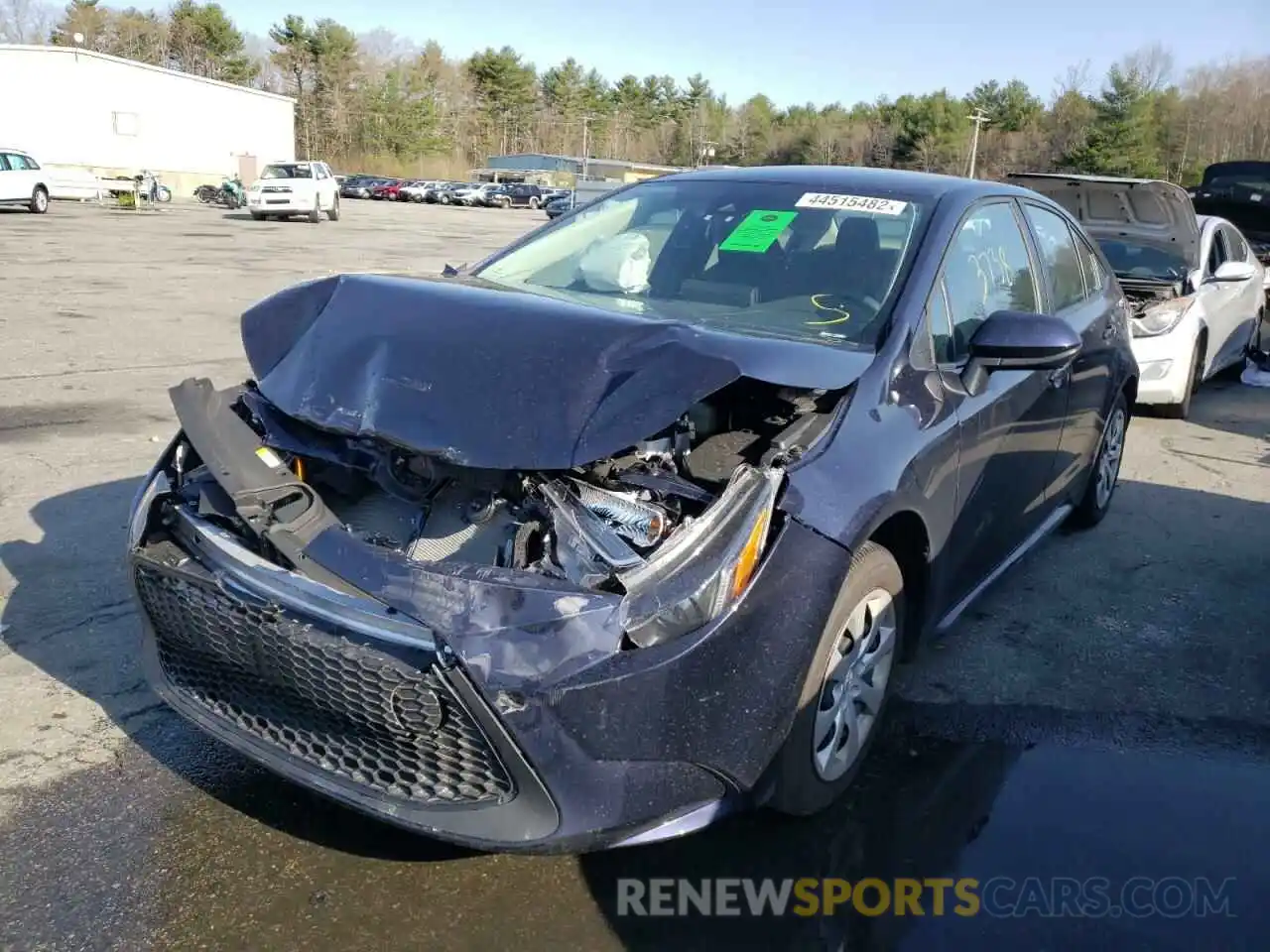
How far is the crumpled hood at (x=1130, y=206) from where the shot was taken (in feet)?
29.9

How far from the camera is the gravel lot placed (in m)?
2.58

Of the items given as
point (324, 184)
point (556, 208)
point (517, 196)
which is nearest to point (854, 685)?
point (556, 208)

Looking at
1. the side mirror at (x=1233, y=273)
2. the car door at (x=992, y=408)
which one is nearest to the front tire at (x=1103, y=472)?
the car door at (x=992, y=408)

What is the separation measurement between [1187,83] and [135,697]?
298 feet

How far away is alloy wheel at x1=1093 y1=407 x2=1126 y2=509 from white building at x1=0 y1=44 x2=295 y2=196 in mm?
42053

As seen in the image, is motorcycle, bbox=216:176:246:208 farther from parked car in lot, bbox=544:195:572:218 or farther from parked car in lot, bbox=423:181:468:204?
parked car in lot, bbox=544:195:572:218

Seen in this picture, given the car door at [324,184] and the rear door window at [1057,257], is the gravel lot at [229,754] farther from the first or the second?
the car door at [324,184]

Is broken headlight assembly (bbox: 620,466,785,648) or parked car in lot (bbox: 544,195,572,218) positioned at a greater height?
parked car in lot (bbox: 544,195,572,218)

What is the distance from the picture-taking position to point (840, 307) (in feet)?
11.1

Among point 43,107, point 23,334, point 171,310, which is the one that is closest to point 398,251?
point 171,310

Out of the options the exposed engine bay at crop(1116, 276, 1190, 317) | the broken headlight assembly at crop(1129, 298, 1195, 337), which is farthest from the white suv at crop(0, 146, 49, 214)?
the broken headlight assembly at crop(1129, 298, 1195, 337)

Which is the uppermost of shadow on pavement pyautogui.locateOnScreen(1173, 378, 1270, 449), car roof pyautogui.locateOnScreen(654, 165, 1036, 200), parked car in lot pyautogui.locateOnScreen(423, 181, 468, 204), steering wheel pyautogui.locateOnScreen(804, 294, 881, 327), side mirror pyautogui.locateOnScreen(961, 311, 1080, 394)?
parked car in lot pyautogui.locateOnScreen(423, 181, 468, 204)

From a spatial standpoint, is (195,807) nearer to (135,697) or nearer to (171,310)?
(135,697)

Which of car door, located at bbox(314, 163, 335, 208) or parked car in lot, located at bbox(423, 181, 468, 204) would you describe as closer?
car door, located at bbox(314, 163, 335, 208)
